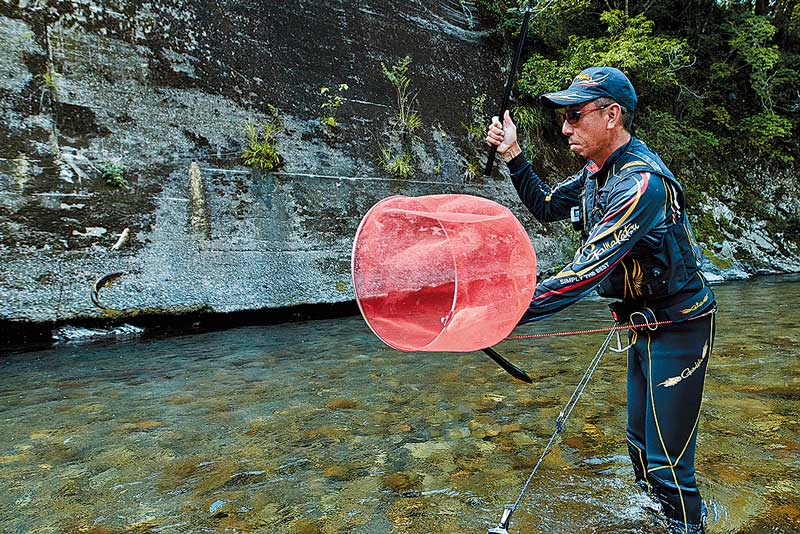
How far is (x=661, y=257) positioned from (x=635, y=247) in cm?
13

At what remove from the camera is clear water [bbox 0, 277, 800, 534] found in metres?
2.95

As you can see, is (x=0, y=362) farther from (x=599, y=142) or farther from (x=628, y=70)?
(x=628, y=70)

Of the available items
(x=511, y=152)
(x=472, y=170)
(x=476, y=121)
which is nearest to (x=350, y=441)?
(x=511, y=152)

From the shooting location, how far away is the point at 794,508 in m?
2.93

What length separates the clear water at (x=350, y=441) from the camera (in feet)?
9.67

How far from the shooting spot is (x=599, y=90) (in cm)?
234

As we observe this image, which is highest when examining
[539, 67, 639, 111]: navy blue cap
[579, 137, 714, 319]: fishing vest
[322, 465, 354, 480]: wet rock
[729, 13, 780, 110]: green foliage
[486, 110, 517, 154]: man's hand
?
[729, 13, 780, 110]: green foliage

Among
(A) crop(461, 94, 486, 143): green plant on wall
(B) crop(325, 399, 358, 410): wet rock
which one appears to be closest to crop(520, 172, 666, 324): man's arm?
(B) crop(325, 399, 358, 410): wet rock

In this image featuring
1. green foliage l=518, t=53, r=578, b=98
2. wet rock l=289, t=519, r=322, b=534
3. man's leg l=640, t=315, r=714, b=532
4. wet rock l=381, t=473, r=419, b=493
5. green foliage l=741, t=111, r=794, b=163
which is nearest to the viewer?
man's leg l=640, t=315, r=714, b=532

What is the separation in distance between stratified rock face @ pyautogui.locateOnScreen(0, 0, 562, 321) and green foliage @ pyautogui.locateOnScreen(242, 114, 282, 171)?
13cm

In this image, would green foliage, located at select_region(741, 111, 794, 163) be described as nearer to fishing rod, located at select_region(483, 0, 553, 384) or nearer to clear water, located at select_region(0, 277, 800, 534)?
clear water, located at select_region(0, 277, 800, 534)

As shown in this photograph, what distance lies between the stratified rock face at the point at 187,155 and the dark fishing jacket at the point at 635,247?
5.60 metres

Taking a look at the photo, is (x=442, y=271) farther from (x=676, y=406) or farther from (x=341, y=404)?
(x=341, y=404)

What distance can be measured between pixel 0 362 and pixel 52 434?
221 cm
